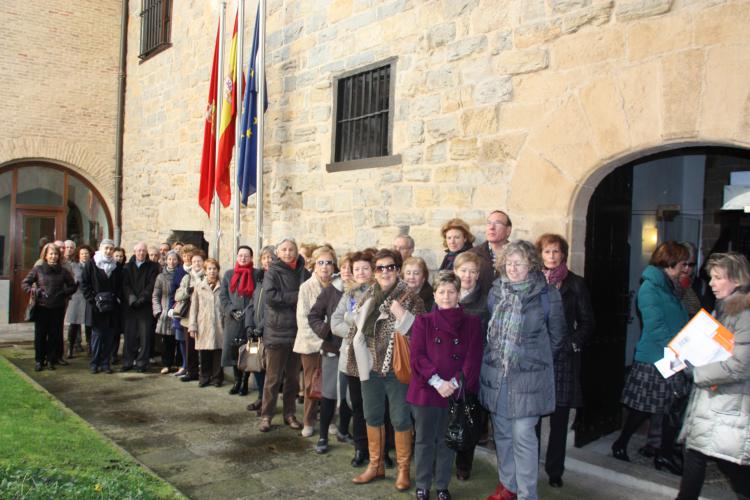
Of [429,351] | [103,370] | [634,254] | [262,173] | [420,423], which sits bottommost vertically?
[103,370]

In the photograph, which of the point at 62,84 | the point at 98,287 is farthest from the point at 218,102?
the point at 62,84

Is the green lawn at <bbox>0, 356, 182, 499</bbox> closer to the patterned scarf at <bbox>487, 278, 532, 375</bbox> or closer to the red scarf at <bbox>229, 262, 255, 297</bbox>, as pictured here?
the red scarf at <bbox>229, 262, 255, 297</bbox>

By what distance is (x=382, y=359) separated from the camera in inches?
180

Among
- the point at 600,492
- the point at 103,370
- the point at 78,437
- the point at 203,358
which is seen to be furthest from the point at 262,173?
the point at 600,492

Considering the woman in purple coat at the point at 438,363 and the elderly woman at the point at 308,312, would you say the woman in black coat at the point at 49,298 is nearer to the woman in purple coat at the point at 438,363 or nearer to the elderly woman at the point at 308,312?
the elderly woman at the point at 308,312

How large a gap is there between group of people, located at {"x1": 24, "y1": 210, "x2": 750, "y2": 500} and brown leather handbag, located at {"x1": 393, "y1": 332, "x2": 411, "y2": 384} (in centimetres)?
2

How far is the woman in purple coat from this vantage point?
418 centimetres

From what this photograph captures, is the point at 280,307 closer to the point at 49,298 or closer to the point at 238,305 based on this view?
the point at 238,305

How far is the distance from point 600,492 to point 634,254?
443cm

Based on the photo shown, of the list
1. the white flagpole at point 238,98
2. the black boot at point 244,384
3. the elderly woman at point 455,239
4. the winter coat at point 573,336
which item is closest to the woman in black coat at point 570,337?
the winter coat at point 573,336

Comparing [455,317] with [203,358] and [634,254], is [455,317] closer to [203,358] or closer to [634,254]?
[203,358]

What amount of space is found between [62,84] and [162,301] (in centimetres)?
689

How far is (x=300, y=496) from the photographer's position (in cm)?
439

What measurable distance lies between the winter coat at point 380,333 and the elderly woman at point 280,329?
1415mm
